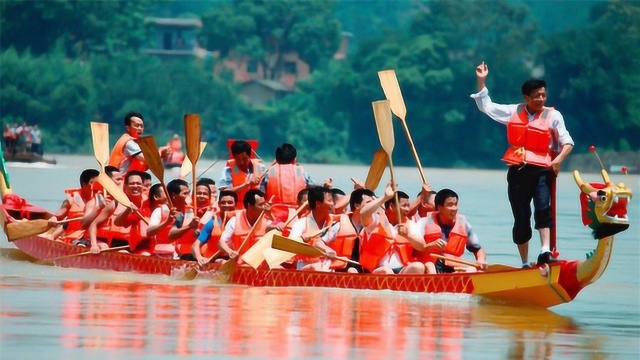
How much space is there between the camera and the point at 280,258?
1370 centimetres

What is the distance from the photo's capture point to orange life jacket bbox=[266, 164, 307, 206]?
15125mm

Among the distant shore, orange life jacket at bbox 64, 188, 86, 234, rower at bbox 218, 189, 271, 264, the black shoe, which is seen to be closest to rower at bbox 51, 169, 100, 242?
orange life jacket at bbox 64, 188, 86, 234

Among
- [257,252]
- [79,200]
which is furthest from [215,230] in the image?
[79,200]

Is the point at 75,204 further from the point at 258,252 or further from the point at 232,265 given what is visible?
the point at 258,252

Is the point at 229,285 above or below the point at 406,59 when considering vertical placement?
below

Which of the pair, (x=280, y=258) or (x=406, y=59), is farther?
(x=406, y=59)

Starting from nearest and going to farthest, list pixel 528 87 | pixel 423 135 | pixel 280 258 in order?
1. pixel 528 87
2. pixel 280 258
3. pixel 423 135

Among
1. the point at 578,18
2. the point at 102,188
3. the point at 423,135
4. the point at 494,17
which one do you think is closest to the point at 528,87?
the point at 102,188

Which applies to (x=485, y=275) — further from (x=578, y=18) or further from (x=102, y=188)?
(x=578, y=18)

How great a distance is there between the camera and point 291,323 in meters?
11.7

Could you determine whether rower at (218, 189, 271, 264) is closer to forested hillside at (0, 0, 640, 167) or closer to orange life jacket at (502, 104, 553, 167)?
orange life jacket at (502, 104, 553, 167)

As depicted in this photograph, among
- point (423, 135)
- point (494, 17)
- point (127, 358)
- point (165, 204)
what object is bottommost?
point (127, 358)

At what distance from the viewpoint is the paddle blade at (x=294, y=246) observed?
1343 cm

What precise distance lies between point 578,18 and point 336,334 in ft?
290
